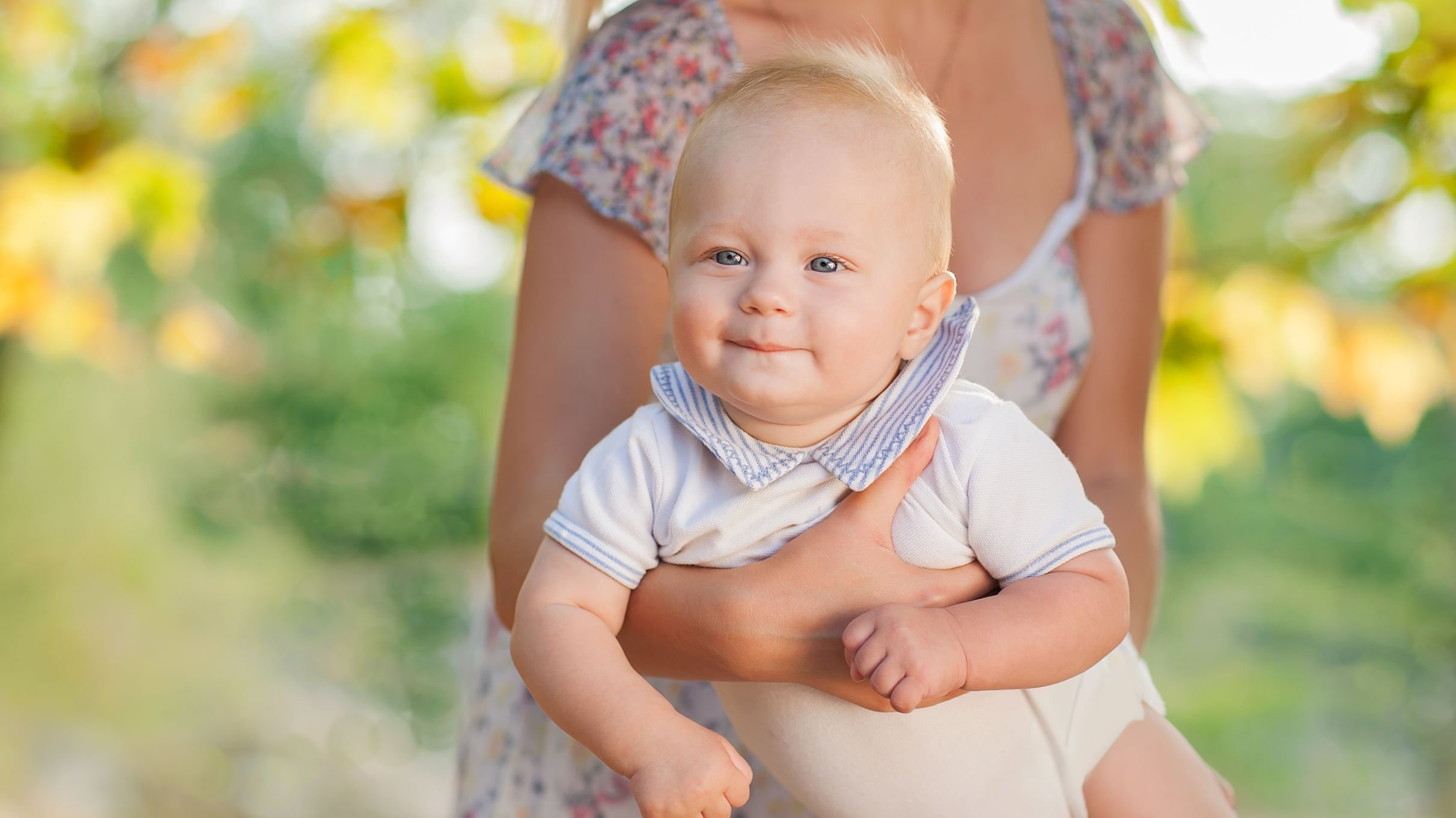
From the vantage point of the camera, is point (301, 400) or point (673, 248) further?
point (301, 400)

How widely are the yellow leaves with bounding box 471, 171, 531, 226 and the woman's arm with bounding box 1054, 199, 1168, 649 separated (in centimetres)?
92

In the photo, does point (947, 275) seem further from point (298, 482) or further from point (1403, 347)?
point (298, 482)

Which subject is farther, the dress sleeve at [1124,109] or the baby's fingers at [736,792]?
the dress sleeve at [1124,109]

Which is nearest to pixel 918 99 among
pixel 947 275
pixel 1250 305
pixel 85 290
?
pixel 947 275

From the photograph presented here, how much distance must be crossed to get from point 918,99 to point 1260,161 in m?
3.19

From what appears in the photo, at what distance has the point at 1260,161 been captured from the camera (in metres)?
3.57

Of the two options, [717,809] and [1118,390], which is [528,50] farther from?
[717,809]

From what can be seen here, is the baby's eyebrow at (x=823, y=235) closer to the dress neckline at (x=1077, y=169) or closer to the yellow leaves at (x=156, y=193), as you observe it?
the dress neckline at (x=1077, y=169)

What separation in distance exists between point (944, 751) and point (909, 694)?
0.43 feet

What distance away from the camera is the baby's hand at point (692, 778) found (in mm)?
648

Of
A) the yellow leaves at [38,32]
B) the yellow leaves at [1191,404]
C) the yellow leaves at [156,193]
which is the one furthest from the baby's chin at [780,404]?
the yellow leaves at [38,32]

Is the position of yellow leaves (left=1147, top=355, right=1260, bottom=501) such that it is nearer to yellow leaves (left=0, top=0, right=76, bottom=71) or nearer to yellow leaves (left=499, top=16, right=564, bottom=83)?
yellow leaves (left=499, top=16, right=564, bottom=83)

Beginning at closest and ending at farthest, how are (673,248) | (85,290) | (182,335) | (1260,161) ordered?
Answer: (673,248) < (85,290) < (182,335) < (1260,161)

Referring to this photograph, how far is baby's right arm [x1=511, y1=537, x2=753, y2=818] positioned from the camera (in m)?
0.65
